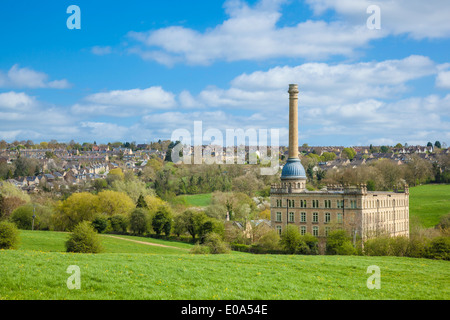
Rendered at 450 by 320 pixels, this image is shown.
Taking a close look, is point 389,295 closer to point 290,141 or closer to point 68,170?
point 290,141

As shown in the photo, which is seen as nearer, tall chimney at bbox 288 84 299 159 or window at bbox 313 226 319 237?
window at bbox 313 226 319 237

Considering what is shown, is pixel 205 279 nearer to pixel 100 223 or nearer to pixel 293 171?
pixel 293 171

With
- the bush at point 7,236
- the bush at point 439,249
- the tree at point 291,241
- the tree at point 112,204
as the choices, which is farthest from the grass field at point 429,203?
the bush at point 7,236

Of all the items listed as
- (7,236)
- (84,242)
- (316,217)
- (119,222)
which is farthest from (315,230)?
(7,236)

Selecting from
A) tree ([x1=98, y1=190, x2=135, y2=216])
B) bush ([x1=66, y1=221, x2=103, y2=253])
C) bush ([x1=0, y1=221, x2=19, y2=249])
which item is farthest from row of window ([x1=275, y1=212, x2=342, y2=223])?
bush ([x1=0, y1=221, x2=19, y2=249])

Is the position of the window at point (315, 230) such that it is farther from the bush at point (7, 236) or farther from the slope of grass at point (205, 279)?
the bush at point (7, 236)

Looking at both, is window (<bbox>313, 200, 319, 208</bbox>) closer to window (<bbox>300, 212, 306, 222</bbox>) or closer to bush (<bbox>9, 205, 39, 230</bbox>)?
window (<bbox>300, 212, 306, 222</bbox>)

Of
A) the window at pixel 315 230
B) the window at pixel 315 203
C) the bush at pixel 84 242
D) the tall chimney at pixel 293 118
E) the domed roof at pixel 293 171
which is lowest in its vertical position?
the window at pixel 315 230
